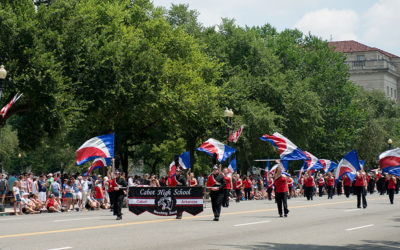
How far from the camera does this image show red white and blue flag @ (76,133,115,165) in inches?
949

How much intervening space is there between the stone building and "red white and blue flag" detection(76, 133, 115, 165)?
79.2m

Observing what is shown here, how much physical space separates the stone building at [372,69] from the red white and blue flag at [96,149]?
260 ft

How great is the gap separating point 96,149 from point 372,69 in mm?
82891

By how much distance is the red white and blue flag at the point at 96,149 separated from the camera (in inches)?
949

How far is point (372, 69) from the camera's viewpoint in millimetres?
100250

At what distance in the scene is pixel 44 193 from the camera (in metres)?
29.4

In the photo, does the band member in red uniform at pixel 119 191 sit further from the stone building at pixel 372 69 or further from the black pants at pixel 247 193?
the stone building at pixel 372 69

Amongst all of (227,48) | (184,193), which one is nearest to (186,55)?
(227,48)

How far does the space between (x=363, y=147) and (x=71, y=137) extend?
3432 cm

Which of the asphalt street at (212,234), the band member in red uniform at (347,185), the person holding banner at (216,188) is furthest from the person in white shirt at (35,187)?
the band member in red uniform at (347,185)

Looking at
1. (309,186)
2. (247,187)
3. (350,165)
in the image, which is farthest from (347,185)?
(350,165)

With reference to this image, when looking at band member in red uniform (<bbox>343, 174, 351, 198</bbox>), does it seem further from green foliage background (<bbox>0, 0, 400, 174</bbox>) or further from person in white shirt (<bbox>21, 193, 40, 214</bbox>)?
person in white shirt (<bbox>21, 193, 40, 214</bbox>)

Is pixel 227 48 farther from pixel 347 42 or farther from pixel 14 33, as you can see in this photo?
pixel 347 42

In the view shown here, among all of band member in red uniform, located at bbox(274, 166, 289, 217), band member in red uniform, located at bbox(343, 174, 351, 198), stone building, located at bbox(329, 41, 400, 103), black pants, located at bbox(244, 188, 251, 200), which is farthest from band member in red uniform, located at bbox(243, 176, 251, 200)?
stone building, located at bbox(329, 41, 400, 103)
